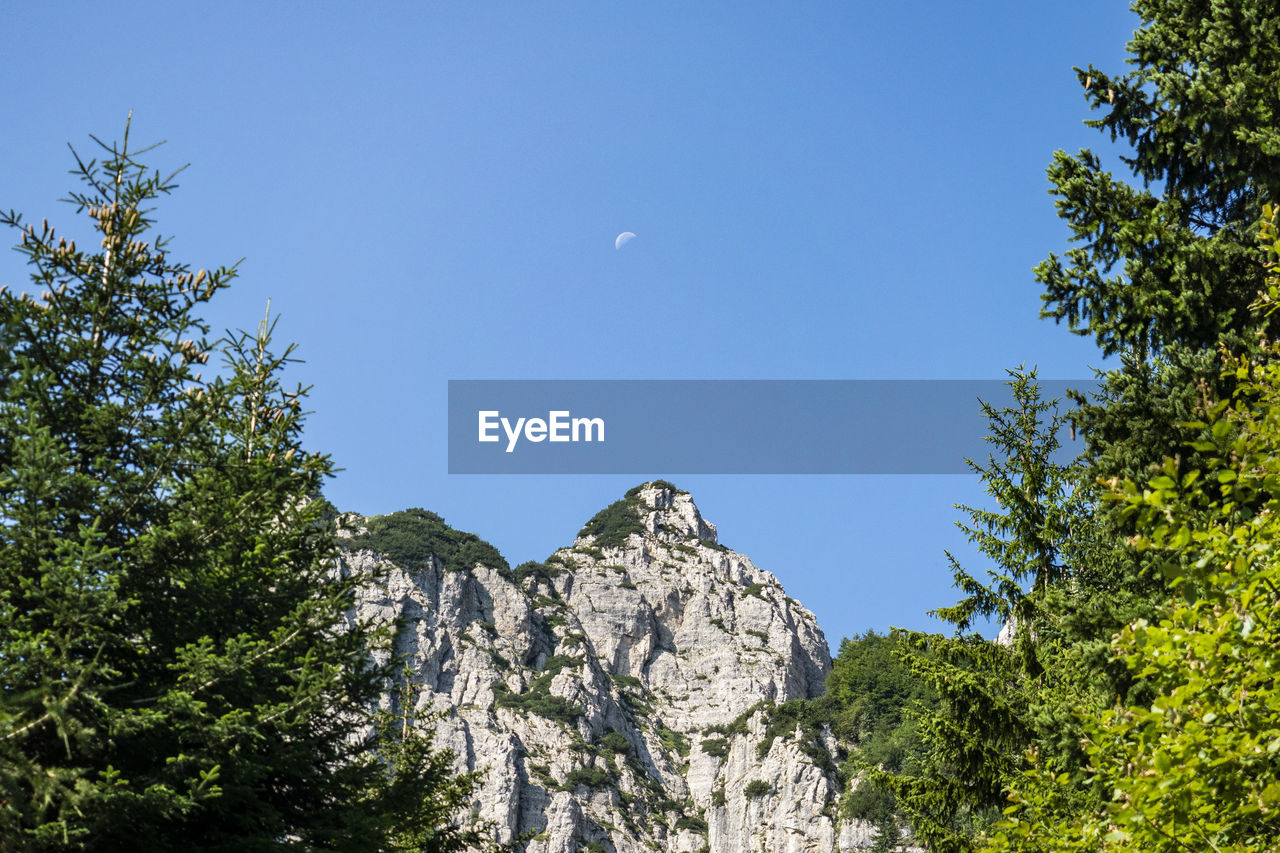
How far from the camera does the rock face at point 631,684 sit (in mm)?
85250

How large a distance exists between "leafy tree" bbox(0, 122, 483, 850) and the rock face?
55.9 meters

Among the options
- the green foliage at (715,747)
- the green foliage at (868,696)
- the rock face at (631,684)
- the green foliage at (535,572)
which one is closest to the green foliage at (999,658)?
the rock face at (631,684)

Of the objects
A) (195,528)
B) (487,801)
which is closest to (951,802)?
(195,528)

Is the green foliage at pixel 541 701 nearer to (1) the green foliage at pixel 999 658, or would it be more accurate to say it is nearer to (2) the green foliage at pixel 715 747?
(2) the green foliage at pixel 715 747

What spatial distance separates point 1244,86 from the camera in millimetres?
10227

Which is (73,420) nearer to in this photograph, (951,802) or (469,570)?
(951,802)

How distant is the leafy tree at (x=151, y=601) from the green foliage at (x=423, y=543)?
106722 mm

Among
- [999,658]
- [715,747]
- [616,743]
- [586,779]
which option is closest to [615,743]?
[616,743]

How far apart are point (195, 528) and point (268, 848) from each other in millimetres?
3395

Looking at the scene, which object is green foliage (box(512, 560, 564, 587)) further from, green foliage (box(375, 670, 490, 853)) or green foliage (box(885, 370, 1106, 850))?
green foliage (box(885, 370, 1106, 850))

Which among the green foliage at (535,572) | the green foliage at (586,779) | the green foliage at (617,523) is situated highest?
the green foliage at (617,523)

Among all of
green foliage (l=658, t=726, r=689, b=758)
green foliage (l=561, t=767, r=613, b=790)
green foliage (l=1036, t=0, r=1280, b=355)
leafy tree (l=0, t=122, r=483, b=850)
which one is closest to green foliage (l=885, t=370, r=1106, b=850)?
green foliage (l=1036, t=0, r=1280, b=355)

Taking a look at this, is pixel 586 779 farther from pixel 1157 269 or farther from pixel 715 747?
pixel 1157 269

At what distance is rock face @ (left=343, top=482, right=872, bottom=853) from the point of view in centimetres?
8525
